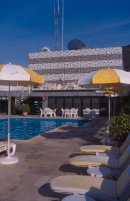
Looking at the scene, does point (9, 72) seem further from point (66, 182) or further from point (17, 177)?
point (66, 182)

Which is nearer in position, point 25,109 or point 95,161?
point 95,161

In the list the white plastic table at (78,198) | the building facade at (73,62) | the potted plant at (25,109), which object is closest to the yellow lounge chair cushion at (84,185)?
the white plastic table at (78,198)

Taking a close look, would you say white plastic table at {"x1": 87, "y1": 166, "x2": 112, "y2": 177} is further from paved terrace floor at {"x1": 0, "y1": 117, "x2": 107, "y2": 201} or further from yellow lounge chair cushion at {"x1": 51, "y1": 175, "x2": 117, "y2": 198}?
paved terrace floor at {"x1": 0, "y1": 117, "x2": 107, "y2": 201}

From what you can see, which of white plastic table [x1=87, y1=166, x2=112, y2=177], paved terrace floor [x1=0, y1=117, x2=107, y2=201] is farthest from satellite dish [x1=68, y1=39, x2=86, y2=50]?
white plastic table [x1=87, y1=166, x2=112, y2=177]

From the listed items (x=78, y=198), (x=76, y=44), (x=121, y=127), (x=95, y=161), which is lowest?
(x=78, y=198)

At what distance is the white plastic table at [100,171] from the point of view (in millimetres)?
5136

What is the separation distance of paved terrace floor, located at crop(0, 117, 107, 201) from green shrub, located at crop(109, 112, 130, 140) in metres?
1.41

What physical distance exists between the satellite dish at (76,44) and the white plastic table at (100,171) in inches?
1942

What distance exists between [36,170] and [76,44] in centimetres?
4888

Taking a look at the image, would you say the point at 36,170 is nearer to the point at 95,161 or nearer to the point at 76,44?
the point at 95,161

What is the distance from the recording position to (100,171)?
5.31m

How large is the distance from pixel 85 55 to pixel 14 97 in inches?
734

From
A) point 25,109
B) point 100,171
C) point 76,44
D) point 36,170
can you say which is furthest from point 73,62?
point 100,171

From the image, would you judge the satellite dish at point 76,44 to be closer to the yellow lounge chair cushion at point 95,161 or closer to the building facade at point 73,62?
the building facade at point 73,62
